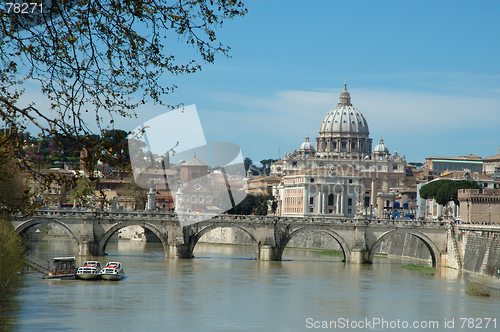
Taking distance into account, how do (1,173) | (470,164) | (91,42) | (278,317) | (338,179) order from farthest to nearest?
1. (470,164)
2. (338,179)
3. (278,317)
4. (1,173)
5. (91,42)

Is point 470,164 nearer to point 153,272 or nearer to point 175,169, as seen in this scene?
point 175,169

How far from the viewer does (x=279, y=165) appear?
495 feet

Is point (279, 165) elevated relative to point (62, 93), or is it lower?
elevated

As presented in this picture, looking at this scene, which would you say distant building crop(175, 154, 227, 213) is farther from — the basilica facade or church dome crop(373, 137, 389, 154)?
church dome crop(373, 137, 389, 154)

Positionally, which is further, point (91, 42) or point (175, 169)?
point (175, 169)

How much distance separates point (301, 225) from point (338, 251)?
57.9 feet

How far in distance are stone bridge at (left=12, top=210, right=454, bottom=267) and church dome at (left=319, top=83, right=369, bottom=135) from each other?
343 feet

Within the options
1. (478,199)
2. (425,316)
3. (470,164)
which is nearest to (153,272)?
(425,316)

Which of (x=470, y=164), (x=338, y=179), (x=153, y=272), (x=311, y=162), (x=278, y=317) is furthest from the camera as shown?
(x=311, y=162)

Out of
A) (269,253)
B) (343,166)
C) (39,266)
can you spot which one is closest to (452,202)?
(269,253)

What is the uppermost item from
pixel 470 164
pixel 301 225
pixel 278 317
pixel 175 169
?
pixel 470 164

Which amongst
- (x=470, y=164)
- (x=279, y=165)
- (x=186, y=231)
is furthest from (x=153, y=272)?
(x=279, y=165)

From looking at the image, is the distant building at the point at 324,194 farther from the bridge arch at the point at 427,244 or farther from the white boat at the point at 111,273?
the white boat at the point at 111,273

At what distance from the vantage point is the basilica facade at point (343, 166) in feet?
335
